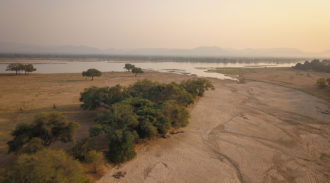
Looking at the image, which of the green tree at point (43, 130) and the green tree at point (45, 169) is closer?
the green tree at point (45, 169)

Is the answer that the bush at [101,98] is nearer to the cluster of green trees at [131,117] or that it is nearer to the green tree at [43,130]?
the cluster of green trees at [131,117]

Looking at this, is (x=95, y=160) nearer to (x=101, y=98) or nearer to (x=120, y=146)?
(x=120, y=146)

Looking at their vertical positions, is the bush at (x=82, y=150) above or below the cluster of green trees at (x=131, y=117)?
below

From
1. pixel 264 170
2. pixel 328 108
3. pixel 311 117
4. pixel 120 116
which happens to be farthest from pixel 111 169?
pixel 328 108

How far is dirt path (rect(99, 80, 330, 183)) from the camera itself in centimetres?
1139

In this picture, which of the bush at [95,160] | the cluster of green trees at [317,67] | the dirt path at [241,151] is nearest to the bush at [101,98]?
the dirt path at [241,151]

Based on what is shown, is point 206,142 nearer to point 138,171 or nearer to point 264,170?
point 264,170

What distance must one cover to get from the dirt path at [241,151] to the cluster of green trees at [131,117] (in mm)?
1200

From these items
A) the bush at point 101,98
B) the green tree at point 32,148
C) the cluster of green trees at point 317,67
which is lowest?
the green tree at point 32,148

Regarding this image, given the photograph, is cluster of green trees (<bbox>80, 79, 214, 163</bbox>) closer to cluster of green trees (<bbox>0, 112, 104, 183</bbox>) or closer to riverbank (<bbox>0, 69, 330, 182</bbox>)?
riverbank (<bbox>0, 69, 330, 182</bbox>)

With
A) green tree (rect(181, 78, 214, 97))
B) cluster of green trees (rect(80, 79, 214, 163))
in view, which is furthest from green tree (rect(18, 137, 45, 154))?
green tree (rect(181, 78, 214, 97))

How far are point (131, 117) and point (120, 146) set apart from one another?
2.43 m

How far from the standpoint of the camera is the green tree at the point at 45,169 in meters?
7.02

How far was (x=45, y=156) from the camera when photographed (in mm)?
7855
